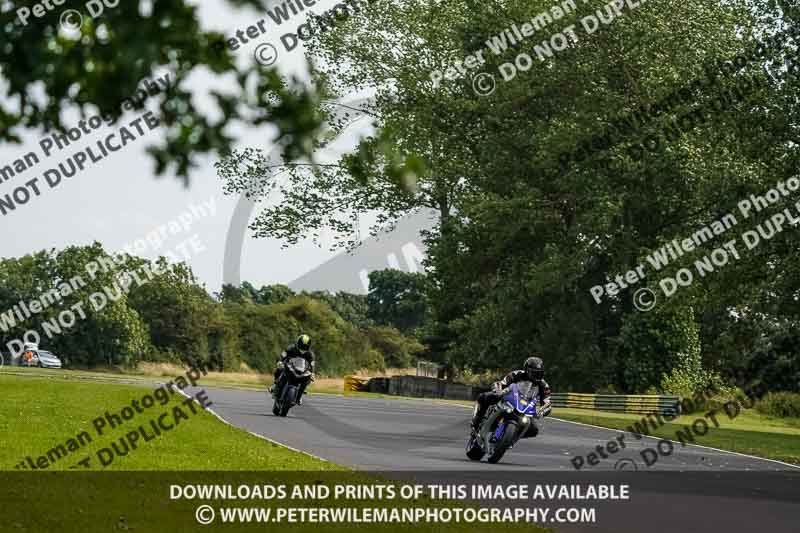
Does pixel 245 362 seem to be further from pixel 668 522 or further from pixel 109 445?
pixel 668 522

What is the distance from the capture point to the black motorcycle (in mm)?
26078

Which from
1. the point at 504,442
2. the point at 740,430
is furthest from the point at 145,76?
the point at 740,430

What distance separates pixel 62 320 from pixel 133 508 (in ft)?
247

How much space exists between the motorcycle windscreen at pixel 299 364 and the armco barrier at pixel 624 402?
17349mm

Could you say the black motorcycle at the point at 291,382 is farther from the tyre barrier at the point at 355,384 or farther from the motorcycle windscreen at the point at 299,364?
the tyre barrier at the point at 355,384

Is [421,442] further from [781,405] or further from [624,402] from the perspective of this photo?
[781,405]

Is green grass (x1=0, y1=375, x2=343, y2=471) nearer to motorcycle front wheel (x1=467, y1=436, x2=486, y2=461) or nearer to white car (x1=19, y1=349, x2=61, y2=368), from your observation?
motorcycle front wheel (x1=467, y1=436, x2=486, y2=461)

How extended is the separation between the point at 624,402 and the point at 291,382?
1953 centimetres

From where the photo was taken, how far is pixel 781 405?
4638cm

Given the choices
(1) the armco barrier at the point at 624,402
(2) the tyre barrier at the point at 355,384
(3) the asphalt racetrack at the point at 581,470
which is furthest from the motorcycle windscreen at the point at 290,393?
(2) the tyre barrier at the point at 355,384

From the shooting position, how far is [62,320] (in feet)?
274

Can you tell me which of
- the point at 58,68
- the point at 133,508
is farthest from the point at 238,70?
the point at 133,508

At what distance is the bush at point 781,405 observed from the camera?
4612 cm

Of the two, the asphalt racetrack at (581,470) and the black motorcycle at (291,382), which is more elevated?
the black motorcycle at (291,382)
